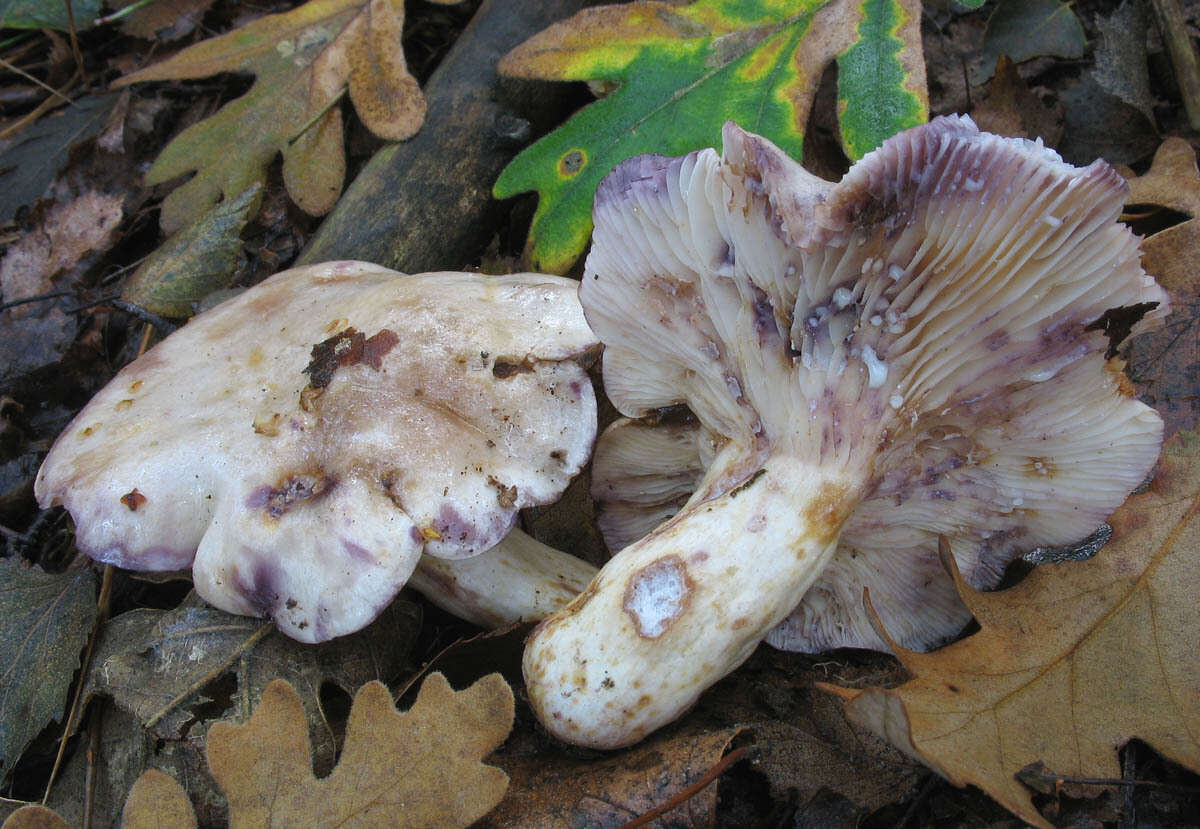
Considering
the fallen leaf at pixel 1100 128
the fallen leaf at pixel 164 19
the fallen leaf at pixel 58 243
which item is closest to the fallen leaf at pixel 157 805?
the fallen leaf at pixel 58 243

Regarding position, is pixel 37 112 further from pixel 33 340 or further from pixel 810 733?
pixel 810 733

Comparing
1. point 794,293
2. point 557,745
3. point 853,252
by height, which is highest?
point 853,252

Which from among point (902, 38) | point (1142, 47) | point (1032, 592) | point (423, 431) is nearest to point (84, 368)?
point (423, 431)

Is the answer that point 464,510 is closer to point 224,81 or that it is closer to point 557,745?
point 557,745

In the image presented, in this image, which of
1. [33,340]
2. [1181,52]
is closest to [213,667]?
[33,340]

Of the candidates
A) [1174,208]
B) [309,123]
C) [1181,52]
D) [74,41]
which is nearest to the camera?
[1174,208]

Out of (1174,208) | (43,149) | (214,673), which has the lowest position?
(214,673)

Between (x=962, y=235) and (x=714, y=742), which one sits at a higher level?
(x=962, y=235)
